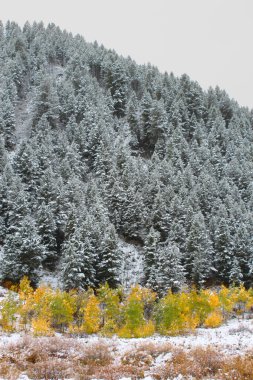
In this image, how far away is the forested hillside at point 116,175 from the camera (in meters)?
60.4

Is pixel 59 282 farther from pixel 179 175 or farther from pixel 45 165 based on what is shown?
pixel 179 175

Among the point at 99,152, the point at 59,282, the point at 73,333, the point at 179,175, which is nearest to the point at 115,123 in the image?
the point at 99,152

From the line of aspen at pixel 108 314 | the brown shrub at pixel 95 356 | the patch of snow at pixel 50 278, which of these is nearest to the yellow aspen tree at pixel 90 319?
the line of aspen at pixel 108 314

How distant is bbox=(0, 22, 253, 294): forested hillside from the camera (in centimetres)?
6044

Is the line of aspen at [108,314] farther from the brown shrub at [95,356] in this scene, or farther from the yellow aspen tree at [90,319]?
the brown shrub at [95,356]

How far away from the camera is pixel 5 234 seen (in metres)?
65.8

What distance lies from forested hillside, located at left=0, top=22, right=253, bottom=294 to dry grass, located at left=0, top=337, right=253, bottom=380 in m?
31.8

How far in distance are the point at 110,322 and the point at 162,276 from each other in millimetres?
20423

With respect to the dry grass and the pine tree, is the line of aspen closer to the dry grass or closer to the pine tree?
the dry grass

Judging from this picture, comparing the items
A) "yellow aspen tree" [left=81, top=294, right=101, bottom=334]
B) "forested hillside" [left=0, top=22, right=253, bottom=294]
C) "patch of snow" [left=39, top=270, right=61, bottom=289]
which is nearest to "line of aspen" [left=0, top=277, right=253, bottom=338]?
"yellow aspen tree" [left=81, top=294, right=101, bottom=334]

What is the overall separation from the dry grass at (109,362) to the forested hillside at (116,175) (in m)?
31.8

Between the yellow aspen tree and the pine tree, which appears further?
the pine tree

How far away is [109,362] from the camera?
21.4 meters

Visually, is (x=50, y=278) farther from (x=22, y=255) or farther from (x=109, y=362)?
(x=109, y=362)
